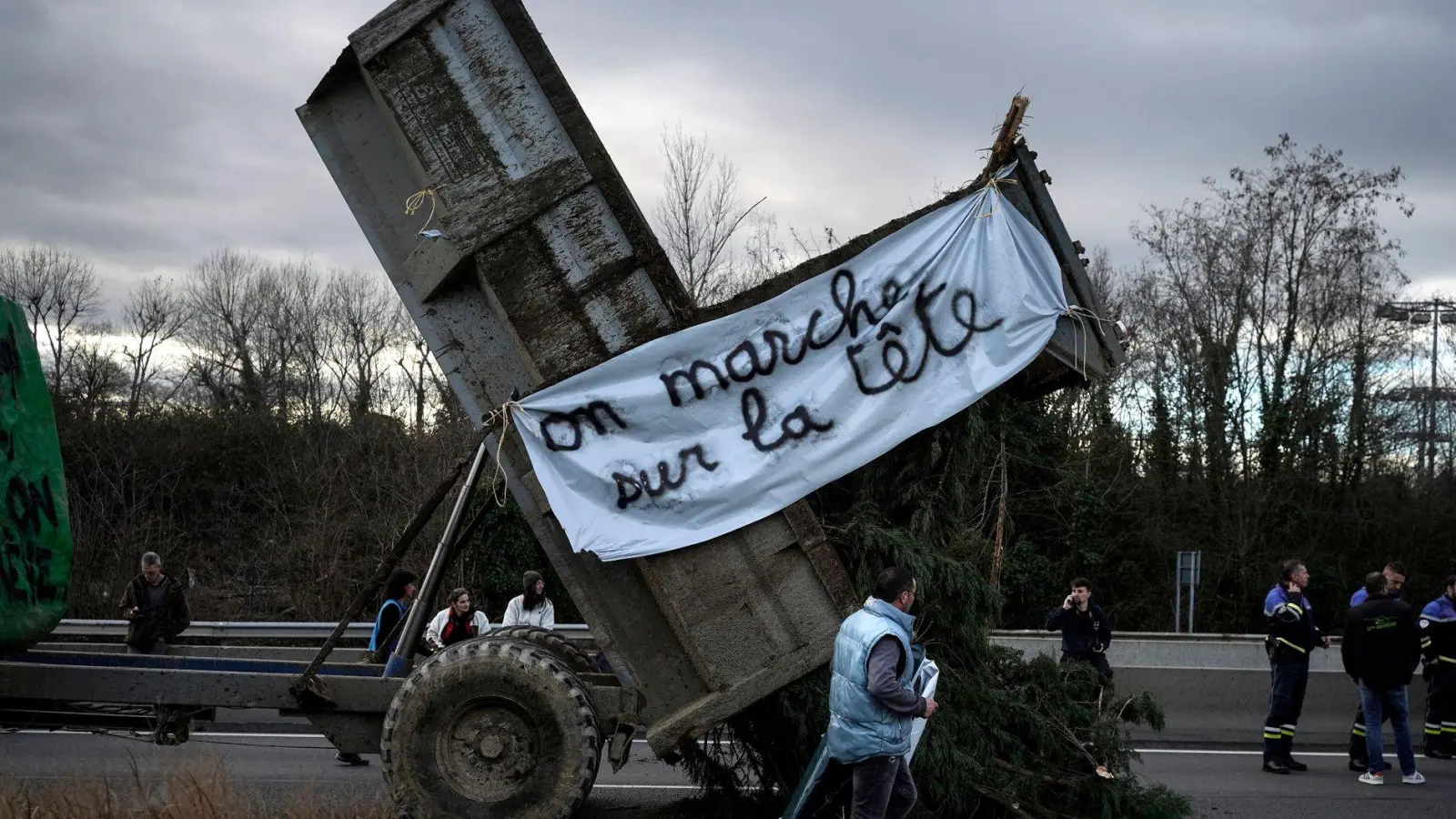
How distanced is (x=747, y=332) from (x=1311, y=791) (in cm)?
Answer: 687

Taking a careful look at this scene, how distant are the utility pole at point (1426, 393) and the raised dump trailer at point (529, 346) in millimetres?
25882

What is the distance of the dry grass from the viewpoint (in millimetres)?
5641

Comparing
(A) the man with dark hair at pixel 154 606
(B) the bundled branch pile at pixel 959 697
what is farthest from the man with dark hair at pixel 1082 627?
(A) the man with dark hair at pixel 154 606

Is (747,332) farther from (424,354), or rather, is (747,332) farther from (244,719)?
(424,354)

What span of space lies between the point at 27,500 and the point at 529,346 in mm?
3119

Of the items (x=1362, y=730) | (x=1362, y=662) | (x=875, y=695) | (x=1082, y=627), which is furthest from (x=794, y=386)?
(x=1362, y=730)

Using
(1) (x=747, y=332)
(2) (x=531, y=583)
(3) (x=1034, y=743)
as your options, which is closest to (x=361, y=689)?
(1) (x=747, y=332)

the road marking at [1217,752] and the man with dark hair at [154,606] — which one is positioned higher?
the man with dark hair at [154,606]

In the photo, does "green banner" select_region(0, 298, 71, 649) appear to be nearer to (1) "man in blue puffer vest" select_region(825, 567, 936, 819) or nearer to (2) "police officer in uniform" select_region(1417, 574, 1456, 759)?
(1) "man in blue puffer vest" select_region(825, 567, 936, 819)

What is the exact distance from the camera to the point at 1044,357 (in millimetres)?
6863

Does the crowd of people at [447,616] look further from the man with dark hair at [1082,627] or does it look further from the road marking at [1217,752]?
the road marking at [1217,752]

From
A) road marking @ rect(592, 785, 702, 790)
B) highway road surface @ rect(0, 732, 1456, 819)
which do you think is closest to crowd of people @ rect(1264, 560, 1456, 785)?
highway road surface @ rect(0, 732, 1456, 819)

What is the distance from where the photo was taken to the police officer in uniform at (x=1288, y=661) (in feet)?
35.7

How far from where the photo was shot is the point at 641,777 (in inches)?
380
